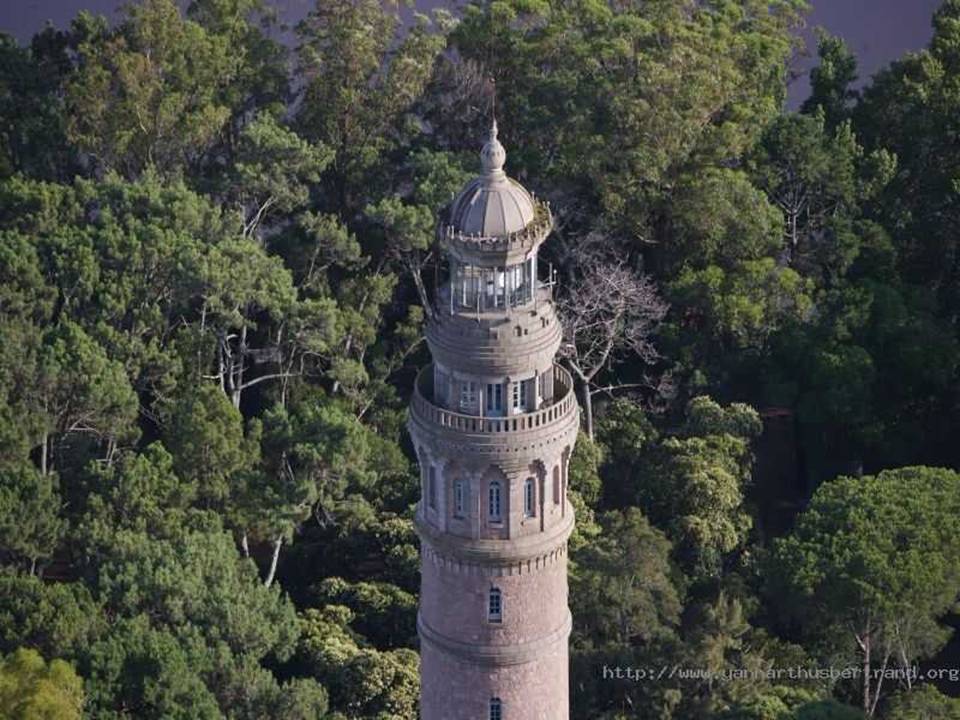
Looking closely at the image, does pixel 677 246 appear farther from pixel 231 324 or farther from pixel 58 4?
pixel 58 4

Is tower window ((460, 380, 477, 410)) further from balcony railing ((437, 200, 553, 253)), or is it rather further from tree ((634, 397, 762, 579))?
tree ((634, 397, 762, 579))

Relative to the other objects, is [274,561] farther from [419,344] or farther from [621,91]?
[621,91]

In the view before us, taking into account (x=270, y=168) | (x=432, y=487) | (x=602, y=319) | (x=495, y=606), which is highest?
(x=270, y=168)

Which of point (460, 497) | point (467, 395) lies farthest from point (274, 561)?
point (467, 395)

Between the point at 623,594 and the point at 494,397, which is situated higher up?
the point at 623,594

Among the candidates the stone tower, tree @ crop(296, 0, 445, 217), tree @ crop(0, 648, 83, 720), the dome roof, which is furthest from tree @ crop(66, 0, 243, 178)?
the dome roof

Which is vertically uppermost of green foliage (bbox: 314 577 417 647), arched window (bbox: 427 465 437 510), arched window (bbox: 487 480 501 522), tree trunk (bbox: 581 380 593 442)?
tree trunk (bbox: 581 380 593 442)
